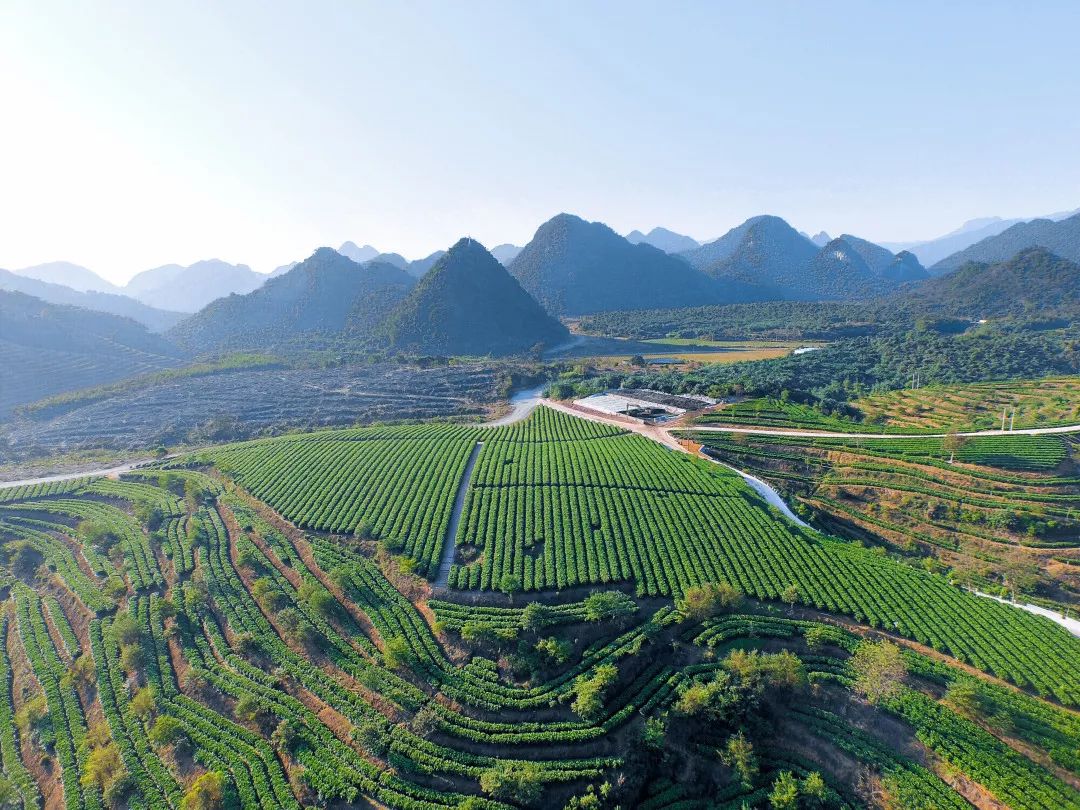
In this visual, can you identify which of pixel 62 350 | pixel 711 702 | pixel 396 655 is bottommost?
pixel 711 702

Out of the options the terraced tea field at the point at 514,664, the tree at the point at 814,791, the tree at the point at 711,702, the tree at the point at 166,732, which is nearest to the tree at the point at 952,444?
the terraced tea field at the point at 514,664

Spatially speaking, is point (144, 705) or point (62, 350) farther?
point (62, 350)

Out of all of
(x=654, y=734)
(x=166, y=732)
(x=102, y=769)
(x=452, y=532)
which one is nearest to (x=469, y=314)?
(x=452, y=532)

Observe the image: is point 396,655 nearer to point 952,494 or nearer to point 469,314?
point 952,494

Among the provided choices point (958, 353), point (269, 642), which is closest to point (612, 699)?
point (269, 642)

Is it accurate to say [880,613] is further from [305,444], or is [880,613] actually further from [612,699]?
[305,444]

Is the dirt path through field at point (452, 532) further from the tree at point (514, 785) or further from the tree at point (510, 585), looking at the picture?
the tree at point (514, 785)

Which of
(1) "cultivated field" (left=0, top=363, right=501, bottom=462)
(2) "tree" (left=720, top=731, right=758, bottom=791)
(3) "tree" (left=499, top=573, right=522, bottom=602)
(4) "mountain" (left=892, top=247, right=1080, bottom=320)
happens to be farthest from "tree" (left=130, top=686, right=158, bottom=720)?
(4) "mountain" (left=892, top=247, right=1080, bottom=320)

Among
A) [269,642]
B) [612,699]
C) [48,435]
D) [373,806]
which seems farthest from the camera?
[48,435]
